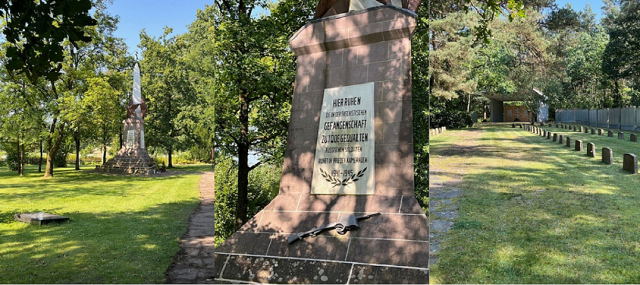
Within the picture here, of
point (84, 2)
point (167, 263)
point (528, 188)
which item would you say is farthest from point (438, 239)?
point (84, 2)

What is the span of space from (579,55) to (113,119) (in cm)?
1179

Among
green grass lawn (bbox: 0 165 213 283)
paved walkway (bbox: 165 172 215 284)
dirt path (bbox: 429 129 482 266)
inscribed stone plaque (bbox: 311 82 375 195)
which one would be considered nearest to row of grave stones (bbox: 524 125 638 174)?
dirt path (bbox: 429 129 482 266)

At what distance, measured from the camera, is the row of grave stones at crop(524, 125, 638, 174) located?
689 centimetres

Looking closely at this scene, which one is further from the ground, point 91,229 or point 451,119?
point 451,119

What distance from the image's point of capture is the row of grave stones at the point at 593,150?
6.89 m

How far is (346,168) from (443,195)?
376 cm

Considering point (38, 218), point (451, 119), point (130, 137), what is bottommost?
point (38, 218)

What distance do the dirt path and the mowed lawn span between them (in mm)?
69

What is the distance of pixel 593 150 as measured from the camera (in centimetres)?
852

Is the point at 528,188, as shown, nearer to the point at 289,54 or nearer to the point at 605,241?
the point at 605,241

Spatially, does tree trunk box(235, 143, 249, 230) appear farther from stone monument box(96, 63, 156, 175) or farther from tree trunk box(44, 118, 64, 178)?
stone monument box(96, 63, 156, 175)

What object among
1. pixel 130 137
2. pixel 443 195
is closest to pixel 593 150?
pixel 443 195

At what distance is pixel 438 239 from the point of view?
480 centimetres

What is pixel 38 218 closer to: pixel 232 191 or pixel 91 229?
pixel 91 229
